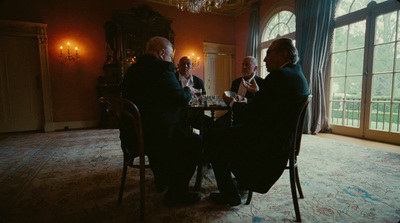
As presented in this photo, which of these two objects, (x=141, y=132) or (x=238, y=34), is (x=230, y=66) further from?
(x=141, y=132)

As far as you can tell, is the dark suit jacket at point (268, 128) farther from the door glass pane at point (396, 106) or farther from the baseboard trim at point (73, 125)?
the baseboard trim at point (73, 125)

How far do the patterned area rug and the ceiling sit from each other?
15.3 ft

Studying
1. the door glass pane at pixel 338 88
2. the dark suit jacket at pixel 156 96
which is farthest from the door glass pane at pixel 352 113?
the dark suit jacket at pixel 156 96

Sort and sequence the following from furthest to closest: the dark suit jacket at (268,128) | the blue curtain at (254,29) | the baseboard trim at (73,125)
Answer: the blue curtain at (254,29), the baseboard trim at (73,125), the dark suit jacket at (268,128)

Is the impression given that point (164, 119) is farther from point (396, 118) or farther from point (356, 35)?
point (356, 35)

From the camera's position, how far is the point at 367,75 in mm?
3535

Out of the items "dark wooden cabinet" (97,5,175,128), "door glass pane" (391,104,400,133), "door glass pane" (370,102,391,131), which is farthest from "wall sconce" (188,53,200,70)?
"door glass pane" (391,104,400,133)

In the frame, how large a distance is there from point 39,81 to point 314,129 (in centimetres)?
613

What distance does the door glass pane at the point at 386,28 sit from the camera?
127 inches

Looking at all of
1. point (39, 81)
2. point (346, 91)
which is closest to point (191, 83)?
point (346, 91)

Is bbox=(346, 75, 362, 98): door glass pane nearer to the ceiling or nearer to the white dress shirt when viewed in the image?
the white dress shirt

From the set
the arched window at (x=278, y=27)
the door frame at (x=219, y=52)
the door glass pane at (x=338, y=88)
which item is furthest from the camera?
the door frame at (x=219, y=52)

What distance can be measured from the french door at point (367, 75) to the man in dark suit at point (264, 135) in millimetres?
3128

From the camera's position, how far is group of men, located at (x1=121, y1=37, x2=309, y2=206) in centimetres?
125
